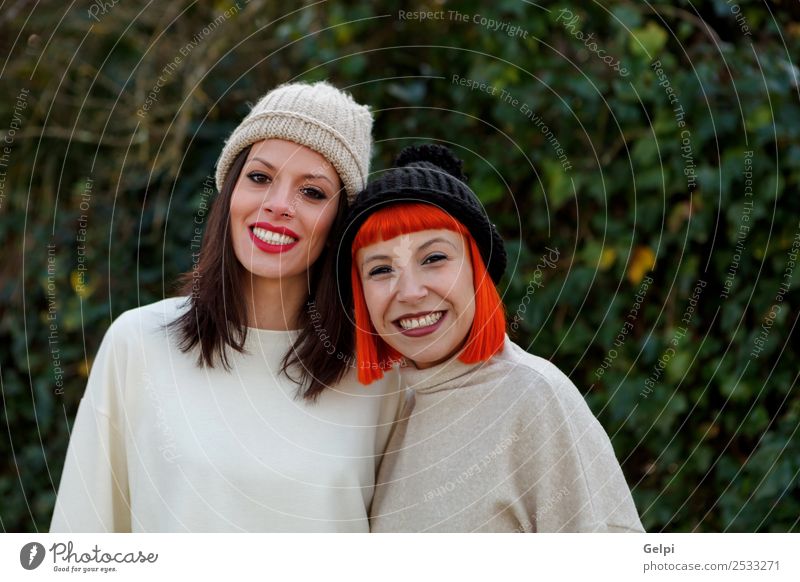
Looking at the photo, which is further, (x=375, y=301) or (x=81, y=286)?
(x=81, y=286)

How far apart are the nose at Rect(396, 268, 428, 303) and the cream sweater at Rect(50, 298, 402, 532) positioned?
0.30m

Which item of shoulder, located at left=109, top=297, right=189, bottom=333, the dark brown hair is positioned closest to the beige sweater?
the dark brown hair

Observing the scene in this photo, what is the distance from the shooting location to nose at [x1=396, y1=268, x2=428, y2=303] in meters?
2.03

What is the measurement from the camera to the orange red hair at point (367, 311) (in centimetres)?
203

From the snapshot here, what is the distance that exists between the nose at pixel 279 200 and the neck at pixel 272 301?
197 mm

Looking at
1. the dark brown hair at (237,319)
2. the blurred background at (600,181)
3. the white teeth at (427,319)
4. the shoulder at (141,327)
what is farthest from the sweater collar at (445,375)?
the blurred background at (600,181)

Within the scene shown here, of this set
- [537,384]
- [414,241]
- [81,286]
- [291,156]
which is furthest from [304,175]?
[81,286]

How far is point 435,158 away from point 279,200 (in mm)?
363

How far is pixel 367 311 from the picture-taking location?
219 centimetres

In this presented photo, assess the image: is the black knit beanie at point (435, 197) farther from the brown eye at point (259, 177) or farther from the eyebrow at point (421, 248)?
the brown eye at point (259, 177)

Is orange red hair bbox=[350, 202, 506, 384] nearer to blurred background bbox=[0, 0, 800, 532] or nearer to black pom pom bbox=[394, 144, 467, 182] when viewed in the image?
black pom pom bbox=[394, 144, 467, 182]

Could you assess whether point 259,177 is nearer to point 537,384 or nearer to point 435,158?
point 435,158

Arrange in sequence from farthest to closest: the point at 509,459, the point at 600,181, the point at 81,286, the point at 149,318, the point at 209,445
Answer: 1. the point at 81,286
2. the point at 600,181
3. the point at 149,318
4. the point at 209,445
5. the point at 509,459
